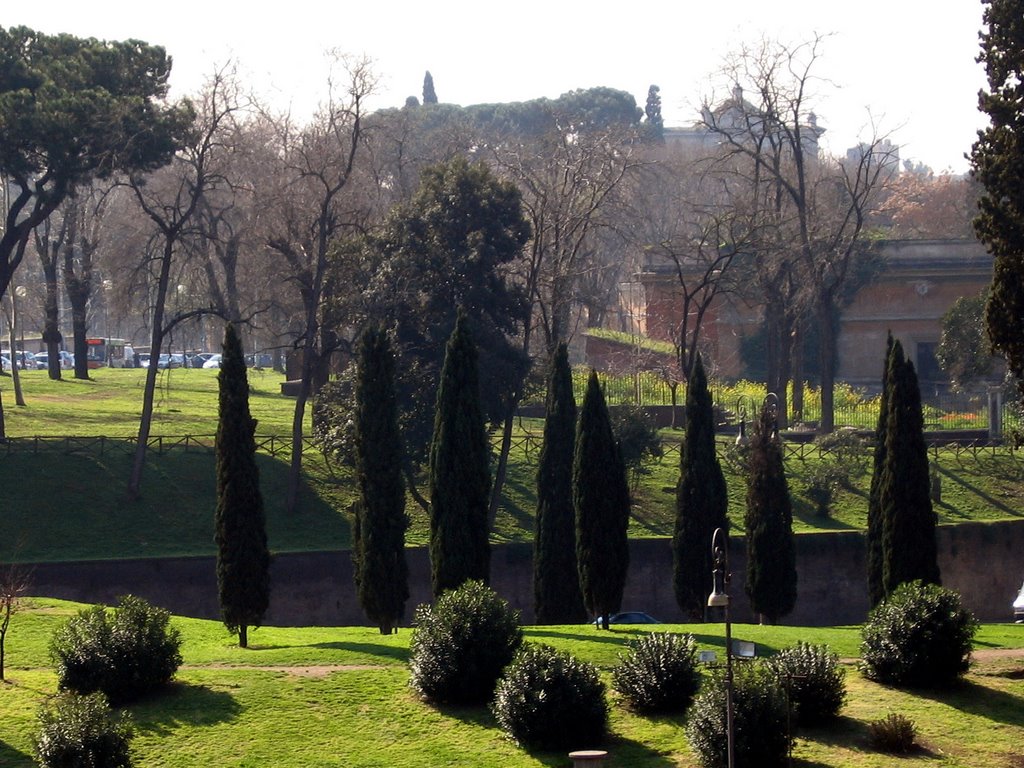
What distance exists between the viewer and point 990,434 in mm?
48094

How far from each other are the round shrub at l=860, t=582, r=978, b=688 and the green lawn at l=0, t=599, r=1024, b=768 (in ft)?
0.96

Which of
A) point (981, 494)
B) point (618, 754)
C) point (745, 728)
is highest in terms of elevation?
point (981, 494)

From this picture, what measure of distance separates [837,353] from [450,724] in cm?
4731

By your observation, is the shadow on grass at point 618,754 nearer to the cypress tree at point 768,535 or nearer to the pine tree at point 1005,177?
the pine tree at point 1005,177

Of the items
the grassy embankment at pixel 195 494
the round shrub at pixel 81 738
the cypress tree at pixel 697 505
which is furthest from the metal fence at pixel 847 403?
the round shrub at pixel 81 738

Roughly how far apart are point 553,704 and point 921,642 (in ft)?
19.1

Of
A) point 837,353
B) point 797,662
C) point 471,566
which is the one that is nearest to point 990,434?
point 837,353

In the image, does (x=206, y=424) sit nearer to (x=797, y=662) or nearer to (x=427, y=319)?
(x=427, y=319)

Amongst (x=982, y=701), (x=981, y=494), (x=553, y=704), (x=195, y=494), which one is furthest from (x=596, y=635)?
(x=981, y=494)

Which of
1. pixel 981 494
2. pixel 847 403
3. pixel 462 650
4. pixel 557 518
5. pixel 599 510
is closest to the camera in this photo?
pixel 462 650

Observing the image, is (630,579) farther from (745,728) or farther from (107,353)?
(107,353)

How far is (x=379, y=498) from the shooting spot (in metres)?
Answer: 27.9

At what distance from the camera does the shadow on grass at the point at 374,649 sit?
23891 mm

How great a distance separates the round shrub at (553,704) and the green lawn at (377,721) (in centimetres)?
27
